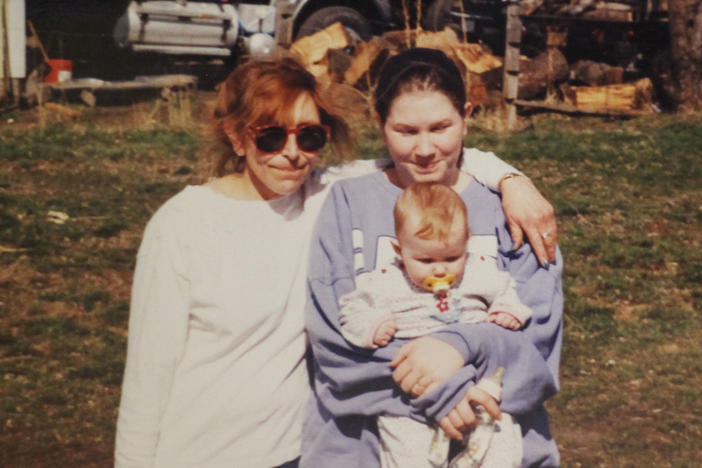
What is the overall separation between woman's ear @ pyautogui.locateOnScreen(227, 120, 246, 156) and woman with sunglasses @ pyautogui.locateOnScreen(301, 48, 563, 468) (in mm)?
298

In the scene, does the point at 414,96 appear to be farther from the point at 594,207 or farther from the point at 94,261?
the point at 594,207

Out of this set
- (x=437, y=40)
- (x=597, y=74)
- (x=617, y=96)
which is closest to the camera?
(x=437, y=40)

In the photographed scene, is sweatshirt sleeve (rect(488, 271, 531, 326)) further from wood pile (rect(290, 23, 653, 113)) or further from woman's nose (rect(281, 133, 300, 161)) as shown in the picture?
wood pile (rect(290, 23, 653, 113))

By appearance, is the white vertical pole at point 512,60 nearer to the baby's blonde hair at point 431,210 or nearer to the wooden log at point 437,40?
the wooden log at point 437,40

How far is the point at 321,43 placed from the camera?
1153cm

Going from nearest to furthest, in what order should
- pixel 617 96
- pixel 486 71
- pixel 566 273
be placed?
pixel 566 273 < pixel 486 71 < pixel 617 96

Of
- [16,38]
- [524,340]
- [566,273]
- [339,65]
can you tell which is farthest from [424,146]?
[16,38]

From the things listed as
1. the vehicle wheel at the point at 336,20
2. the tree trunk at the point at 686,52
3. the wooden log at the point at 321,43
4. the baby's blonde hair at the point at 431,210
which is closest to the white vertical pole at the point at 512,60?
the tree trunk at the point at 686,52

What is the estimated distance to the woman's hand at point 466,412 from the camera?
94.2 inches

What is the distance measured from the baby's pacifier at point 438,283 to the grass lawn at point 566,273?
42.8 inches

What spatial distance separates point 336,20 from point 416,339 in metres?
10.6

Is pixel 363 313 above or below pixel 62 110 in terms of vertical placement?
above

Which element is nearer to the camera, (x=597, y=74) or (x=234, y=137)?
(x=234, y=137)

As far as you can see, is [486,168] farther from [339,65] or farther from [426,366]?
[339,65]
